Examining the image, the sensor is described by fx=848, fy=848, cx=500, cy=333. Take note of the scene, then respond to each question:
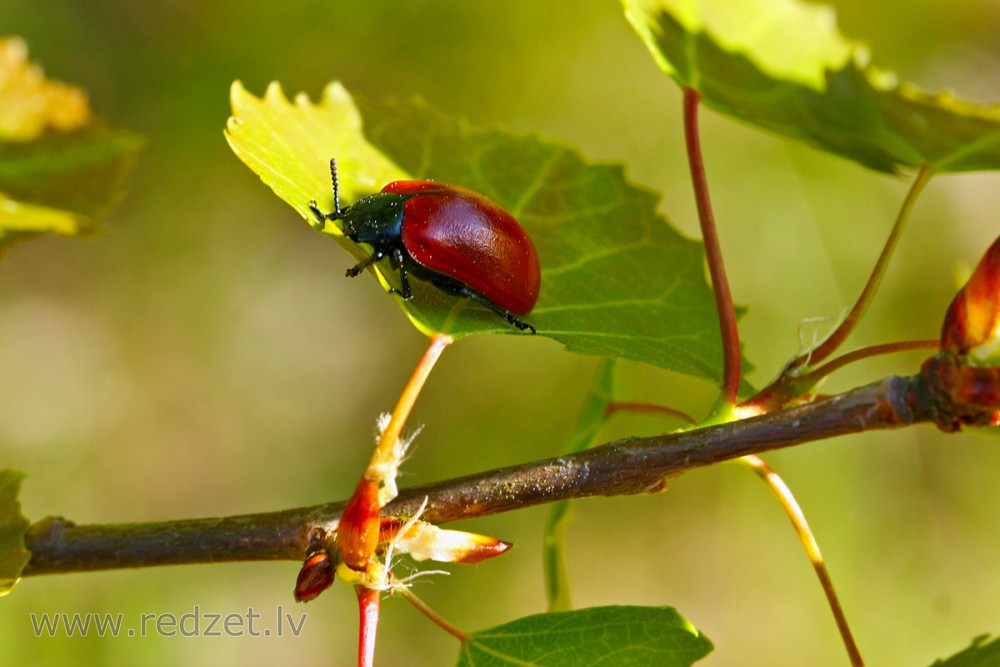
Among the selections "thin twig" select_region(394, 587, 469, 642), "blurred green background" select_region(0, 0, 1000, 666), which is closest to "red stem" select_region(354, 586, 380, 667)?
"thin twig" select_region(394, 587, 469, 642)

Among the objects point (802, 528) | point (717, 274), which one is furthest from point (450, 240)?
point (802, 528)

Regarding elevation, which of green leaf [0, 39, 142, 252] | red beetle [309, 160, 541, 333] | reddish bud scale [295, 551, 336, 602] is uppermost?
green leaf [0, 39, 142, 252]

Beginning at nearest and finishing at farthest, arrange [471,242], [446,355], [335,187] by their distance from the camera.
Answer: [335,187], [471,242], [446,355]

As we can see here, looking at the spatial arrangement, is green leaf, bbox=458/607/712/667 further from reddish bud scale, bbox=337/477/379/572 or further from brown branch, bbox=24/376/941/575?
reddish bud scale, bbox=337/477/379/572

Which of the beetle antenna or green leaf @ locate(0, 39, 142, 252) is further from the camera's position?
green leaf @ locate(0, 39, 142, 252)

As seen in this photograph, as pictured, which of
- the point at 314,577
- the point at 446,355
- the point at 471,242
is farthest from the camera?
the point at 446,355

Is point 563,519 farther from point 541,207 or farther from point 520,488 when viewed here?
point 541,207
